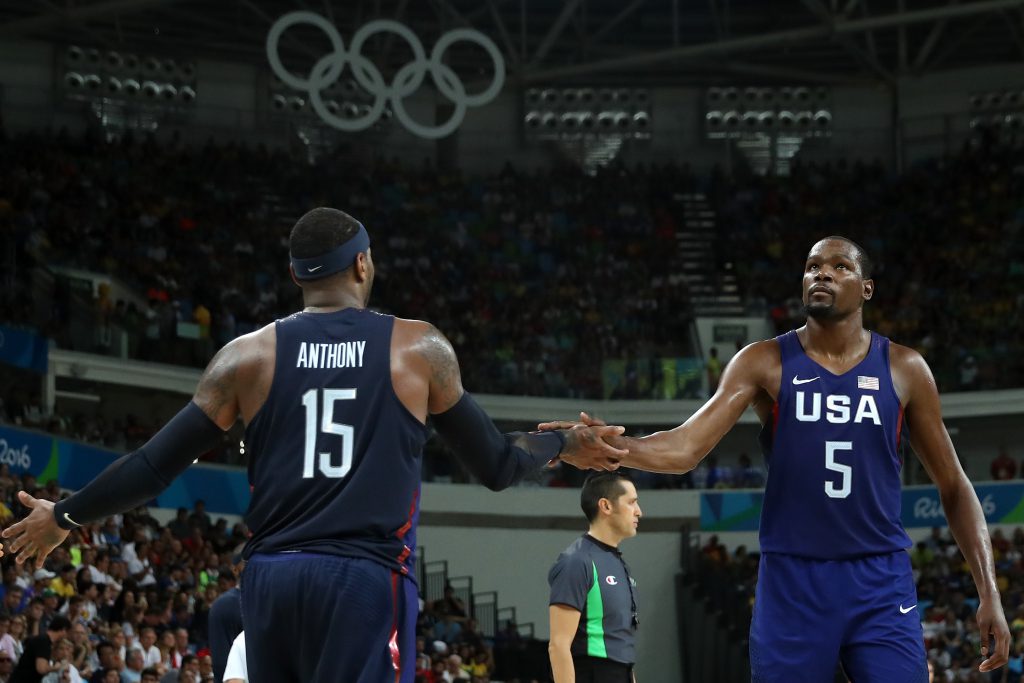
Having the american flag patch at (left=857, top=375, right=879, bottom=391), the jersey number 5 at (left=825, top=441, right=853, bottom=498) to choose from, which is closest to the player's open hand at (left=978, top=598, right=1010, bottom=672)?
the jersey number 5 at (left=825, top=441, right=853, bottom=498)

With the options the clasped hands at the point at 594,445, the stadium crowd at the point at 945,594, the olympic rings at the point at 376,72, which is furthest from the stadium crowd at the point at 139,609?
the olympic rings at the point at 376,72

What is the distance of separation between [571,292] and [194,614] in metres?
16.9

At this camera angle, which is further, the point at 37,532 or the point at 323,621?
the point at 37,532

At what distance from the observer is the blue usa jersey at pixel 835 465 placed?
6.01m

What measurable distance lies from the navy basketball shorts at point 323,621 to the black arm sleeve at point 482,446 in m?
0.53

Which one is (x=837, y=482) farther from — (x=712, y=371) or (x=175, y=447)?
(x=712, y=371)

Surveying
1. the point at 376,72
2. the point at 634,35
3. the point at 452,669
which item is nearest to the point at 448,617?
the point at 452,669

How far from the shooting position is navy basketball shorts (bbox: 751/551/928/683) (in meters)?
5.79

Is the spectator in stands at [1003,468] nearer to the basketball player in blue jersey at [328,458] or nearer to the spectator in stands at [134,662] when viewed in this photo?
the spectator in stands at [134,662]

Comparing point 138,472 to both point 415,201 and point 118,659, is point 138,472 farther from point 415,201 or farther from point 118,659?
point 415,201

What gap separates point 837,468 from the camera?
6066 millimetres

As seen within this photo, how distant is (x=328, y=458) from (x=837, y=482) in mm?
2279

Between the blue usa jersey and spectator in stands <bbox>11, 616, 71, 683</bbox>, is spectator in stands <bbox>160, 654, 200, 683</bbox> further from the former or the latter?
the blue usa jersey

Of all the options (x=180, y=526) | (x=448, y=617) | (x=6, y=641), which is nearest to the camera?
(x=6, y=641)
